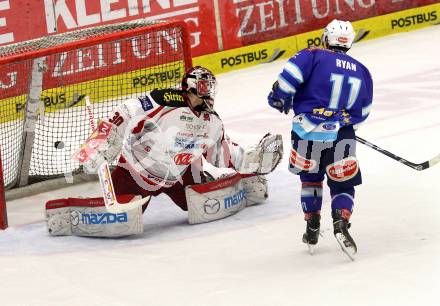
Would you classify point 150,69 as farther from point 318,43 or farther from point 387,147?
point 318,43

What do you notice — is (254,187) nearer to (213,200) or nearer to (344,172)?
(213,200)

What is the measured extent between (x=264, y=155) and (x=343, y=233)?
1.34 meters

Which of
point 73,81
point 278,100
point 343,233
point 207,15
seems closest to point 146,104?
point 278,100

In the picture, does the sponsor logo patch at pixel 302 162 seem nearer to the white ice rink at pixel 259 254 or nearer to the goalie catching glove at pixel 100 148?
the white ice rink at pixel 259 254

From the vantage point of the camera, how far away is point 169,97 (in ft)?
21.5

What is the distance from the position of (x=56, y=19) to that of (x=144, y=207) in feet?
14.6

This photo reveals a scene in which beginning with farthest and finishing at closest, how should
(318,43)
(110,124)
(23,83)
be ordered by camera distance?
(318,43)
(23,83)
(110,124)

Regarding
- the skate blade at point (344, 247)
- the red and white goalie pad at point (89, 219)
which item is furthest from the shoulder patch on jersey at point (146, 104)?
the skate blade at point (344, 247)

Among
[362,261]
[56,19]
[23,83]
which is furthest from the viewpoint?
[56,19]

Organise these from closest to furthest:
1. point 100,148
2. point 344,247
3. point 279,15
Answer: point 344,247 → point 100,148 → point 279,15

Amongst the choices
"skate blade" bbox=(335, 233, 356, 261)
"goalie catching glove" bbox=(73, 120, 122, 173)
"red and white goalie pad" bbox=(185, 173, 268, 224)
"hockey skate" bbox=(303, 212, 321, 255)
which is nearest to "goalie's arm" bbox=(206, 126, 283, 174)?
"red and white goalie pad" bbox=(185, 173, 268, 224)

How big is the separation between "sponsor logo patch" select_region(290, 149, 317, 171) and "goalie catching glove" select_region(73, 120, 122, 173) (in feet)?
3.68

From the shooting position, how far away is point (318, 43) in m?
12.1

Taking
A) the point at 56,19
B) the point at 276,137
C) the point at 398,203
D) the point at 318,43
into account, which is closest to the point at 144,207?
the point at 276,137
